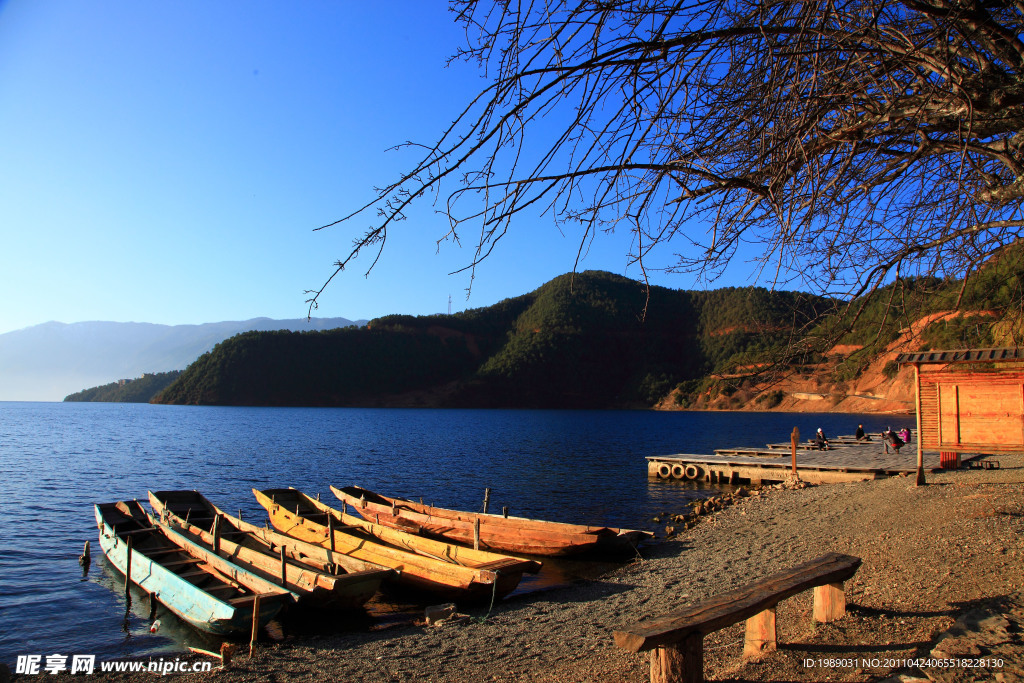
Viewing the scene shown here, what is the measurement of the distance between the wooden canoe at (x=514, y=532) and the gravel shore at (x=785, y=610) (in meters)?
0.73

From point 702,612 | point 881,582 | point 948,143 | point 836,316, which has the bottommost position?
point 881,582

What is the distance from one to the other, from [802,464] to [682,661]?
65.5ft

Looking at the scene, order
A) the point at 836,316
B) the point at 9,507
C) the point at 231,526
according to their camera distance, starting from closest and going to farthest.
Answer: the point at 836,316
the point at 231,526
the point at 9,507

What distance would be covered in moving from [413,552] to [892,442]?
2119 centimetres

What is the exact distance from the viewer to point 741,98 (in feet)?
10.1

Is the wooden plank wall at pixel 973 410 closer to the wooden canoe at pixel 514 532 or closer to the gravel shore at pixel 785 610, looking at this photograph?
the gravel shore at pixel 785 610

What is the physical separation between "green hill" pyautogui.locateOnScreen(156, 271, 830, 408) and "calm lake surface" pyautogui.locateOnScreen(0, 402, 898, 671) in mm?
70933

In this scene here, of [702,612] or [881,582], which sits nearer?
[702,612]

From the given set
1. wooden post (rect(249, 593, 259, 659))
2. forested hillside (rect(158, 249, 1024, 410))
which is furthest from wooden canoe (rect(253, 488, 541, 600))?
forested hillside (rect(158, 249, 1024, 410))

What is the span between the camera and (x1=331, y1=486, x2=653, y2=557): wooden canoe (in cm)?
1214

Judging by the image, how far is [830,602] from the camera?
5.55m

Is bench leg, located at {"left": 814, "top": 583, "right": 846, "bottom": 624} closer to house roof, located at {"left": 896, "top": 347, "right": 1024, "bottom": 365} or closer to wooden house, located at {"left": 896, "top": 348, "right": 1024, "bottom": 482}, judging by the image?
house roof, located at {"left": 896, "top": 347, "right": 1024, "bottom": 365}

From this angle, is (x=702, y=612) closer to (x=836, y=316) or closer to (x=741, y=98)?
(x=836, y=316)

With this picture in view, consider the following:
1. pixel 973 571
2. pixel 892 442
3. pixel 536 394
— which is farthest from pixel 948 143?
pixel 536 394
